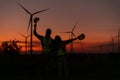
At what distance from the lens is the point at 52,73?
2384 centimetres

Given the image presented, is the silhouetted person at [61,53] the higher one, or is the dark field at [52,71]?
the silhouetted person at [61,53]

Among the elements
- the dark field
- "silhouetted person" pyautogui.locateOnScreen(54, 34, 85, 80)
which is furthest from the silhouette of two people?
the dark field

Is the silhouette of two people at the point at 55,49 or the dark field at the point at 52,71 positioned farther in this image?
the dark field at the point at 52,71

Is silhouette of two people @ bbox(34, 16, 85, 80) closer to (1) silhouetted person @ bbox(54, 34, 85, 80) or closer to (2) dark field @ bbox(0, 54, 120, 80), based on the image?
(1) silhouetted person @ bbox(54, 34, 85, 80)

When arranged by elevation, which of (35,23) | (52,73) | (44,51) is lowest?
(52,73)

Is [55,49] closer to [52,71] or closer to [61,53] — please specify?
[61,53]

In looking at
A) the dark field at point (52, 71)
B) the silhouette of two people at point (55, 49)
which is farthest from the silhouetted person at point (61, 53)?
the dark field at point (52, 71)

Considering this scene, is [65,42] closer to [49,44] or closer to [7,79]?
[49,44]

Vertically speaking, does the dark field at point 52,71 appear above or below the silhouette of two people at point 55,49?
below

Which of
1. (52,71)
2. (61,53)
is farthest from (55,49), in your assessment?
(52,71)

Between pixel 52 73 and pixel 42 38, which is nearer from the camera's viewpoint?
pixel 42 38

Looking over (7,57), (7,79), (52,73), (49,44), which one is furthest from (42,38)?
(7,57)

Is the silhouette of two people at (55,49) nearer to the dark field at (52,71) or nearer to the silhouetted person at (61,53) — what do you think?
the silhouetted person at (61,53)

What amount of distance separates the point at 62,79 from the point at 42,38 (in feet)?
4.77
